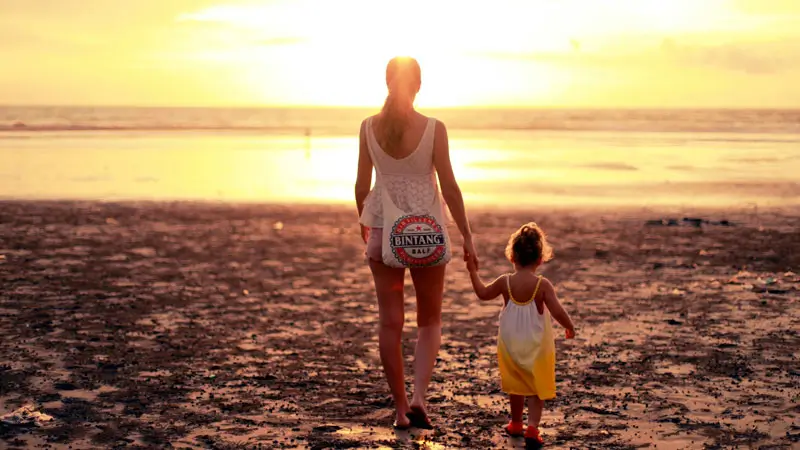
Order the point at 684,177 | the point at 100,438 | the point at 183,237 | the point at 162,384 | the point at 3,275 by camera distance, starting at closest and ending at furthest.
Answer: the point at 100,438
the point at 162,384
the point at 3,275
the point at 183,237
the point at 684,177

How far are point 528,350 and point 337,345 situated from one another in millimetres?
2692

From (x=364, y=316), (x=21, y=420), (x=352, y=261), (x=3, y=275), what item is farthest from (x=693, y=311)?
(x=3, y=275)

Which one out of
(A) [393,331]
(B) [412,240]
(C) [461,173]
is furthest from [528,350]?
(C) [461,173]

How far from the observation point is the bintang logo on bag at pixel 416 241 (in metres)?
5.00

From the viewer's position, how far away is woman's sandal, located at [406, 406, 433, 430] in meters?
5.37

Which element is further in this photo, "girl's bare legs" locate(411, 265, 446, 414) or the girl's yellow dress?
"girl's bare legs" locate(411, 265, 446, 414)

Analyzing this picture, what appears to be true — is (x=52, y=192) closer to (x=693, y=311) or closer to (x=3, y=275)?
(x=3, y=275)

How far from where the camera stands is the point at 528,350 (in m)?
5.10

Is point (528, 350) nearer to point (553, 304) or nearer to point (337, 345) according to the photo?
point (553, 304)

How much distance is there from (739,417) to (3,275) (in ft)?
26.9

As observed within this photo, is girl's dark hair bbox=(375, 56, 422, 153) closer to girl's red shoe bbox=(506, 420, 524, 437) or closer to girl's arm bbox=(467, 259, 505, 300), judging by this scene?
girl's arm bbox=(467, 259, 505, 300)

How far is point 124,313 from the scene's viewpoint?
8.58 metres

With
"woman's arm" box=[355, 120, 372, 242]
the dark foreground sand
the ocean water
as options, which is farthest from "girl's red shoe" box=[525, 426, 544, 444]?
the ocean water

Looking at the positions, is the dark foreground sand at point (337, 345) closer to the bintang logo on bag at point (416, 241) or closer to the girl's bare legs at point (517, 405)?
the girl's bare legs at point (517, 405)
